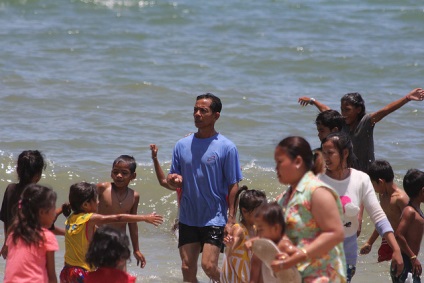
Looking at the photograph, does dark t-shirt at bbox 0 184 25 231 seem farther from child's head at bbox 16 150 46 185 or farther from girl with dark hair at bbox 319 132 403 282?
girl with dark hair at bbox 319 132 403 282

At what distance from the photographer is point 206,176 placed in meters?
7.51

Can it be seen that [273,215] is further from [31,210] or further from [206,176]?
[206,176]

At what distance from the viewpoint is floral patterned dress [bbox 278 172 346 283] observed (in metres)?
4.85

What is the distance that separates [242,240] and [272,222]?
5.06ft

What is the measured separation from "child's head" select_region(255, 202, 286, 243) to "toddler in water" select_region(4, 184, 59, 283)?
1.16 metres

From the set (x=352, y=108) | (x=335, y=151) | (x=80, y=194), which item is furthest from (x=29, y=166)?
(x=352, y=108)

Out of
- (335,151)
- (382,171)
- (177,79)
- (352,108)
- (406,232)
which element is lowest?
(406,232)

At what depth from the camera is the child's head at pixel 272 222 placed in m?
4.88

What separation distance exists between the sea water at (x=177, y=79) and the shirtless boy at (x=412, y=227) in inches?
74.9

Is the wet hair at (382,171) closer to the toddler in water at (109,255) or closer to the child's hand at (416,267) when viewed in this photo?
the child's hand at (416,267)

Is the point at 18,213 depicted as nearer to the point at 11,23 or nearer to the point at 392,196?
the point at 392,196

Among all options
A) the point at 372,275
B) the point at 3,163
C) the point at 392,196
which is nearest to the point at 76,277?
the point at 392,196

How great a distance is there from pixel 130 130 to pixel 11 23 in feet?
29.4

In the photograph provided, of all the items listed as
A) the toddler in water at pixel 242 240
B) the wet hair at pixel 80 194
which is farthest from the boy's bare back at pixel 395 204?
the wet hair at pixel 80 194
